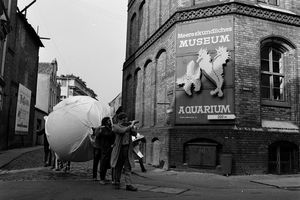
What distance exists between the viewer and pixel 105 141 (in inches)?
351

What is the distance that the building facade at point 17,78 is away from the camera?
20114 mm

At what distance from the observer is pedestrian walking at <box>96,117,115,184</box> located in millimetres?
8773

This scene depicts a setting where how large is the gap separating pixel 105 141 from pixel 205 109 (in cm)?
466

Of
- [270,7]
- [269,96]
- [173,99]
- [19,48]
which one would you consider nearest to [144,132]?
[173,99]

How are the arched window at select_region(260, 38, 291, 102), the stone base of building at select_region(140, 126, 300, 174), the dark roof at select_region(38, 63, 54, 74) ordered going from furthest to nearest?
the dark roof at select_region(38, 63, 54, 74), the arched window at select_region(260, 38, 291, 102), the stone base of building at select_region(140, 126, 300, 174)

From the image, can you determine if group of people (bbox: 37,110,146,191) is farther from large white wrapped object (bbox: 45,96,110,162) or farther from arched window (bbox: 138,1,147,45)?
arched window (bbox: 138,1,147,45)

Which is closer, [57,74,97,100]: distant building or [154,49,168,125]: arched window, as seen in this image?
[154,49,168,125]: arched window

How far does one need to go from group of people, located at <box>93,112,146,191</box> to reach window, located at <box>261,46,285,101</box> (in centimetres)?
666

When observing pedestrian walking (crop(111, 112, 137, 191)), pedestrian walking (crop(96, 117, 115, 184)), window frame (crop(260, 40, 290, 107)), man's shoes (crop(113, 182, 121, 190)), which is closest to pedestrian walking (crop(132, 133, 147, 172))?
pedestrian walking (crop(96, 117, 115, 184))

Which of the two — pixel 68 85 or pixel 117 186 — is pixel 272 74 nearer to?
pixel 117 186

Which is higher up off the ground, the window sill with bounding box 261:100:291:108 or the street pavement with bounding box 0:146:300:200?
the window sill with bounding box 261:100:291:108

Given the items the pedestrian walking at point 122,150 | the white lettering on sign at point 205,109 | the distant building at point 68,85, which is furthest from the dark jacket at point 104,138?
the distant building at point 68,85

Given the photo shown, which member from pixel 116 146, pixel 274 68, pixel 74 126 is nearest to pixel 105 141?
pixel 116 146

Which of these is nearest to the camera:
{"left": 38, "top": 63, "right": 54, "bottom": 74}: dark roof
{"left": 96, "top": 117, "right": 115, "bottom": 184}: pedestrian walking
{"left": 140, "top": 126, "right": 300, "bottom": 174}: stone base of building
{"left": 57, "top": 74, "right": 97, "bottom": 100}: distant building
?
{"left": 96, "top": 117, "right": 115, "bottom": 184}: pedestrian walking
